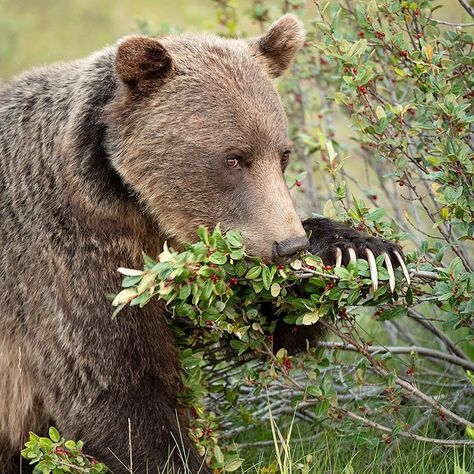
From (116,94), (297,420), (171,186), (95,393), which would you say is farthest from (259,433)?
(116,94)

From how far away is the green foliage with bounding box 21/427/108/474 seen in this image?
159 inches

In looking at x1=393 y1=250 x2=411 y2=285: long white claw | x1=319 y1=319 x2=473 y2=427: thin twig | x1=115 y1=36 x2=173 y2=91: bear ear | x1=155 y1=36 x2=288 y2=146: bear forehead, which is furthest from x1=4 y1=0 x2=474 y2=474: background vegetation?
x1=115 y1=36 x2=173 y2=91: bear ear

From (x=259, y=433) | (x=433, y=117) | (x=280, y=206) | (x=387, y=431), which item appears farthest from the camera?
(x=259, y=433)

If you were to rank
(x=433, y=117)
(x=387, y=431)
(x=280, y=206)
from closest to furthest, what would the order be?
(x=280, y=206) < (x=387, y=431) < (x=433, y=117)

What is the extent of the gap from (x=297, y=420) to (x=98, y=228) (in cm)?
183

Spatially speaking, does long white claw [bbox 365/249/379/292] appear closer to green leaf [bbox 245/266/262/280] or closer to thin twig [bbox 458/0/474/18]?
green leaf [bbox 245/266/262/280]

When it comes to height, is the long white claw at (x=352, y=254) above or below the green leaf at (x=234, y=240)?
below

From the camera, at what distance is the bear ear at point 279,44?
4.79 metres

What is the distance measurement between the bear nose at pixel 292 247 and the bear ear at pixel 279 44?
1185 mm

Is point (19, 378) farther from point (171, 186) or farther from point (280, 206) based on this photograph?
A: point (280, 206)

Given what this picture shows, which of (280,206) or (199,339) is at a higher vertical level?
(280,206)

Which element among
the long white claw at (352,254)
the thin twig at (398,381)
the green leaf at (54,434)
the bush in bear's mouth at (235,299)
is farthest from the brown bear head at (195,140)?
the green leaf at (54,434)

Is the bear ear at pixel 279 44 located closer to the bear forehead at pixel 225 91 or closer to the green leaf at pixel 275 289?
the bear forehead at pixel 225 91

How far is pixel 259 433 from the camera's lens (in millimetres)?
5445
